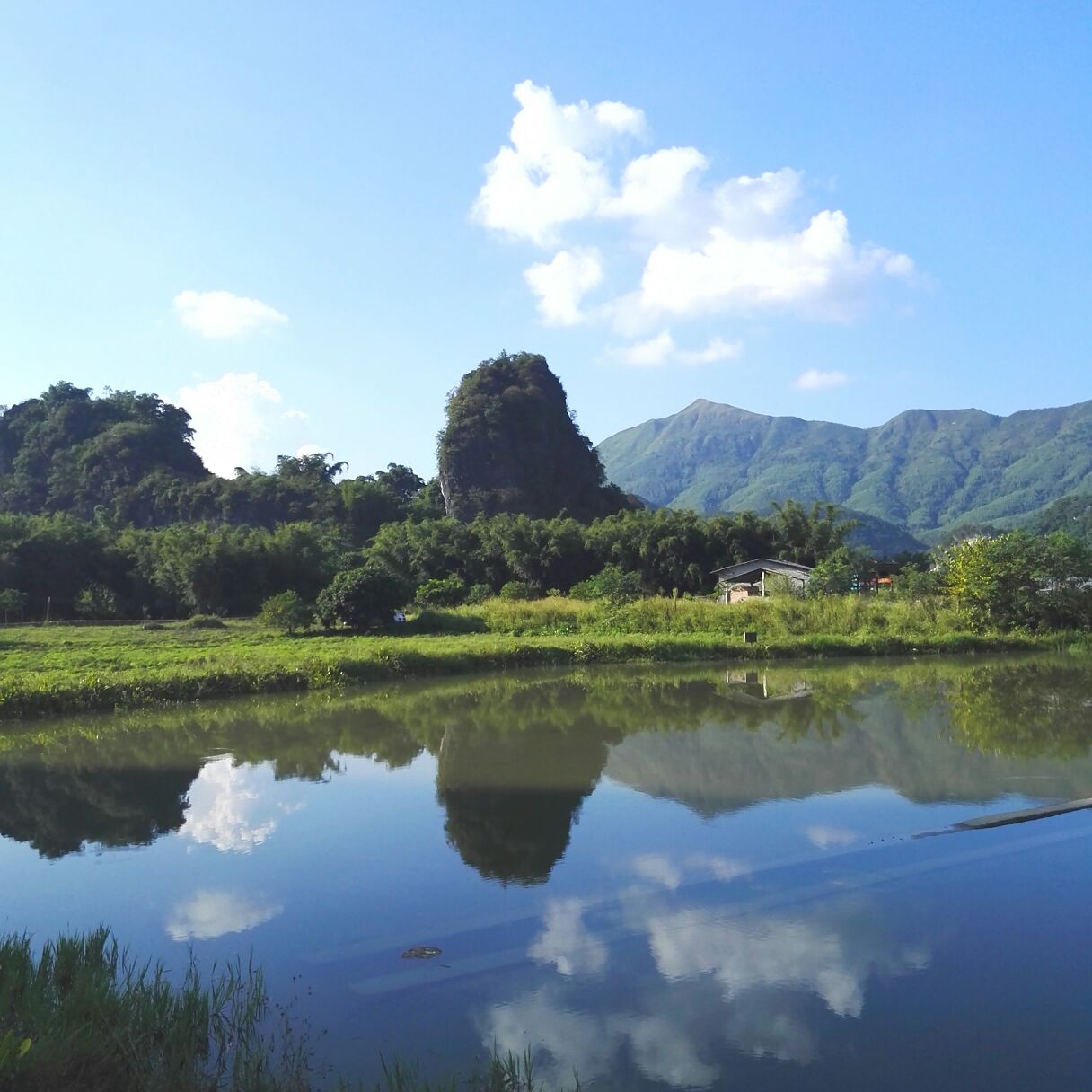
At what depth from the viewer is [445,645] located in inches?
715

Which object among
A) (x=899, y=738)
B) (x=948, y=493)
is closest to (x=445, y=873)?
(x=899, y=738)

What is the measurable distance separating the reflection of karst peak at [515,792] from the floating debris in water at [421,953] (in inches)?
45.8

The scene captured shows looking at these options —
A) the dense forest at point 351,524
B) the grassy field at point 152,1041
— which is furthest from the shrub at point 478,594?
the grassy field at point 152,1041

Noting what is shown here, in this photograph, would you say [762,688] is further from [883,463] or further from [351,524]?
[883,463]

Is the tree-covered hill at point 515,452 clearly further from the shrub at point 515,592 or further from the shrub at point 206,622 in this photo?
the shrub at point 206,622

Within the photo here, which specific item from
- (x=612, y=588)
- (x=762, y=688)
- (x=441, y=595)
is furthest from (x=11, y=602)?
(x=762, y=688)

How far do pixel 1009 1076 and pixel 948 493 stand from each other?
11349 cm

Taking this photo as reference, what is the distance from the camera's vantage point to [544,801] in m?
7.80

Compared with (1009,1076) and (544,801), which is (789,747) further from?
(1009,1076)

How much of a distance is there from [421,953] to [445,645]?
13.6 meters

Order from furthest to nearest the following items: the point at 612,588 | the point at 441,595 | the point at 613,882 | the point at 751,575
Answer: the point at 751,575 < the point at 441,595 < the point at 612,588 < the point at 613,882

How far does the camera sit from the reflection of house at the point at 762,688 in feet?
45.0

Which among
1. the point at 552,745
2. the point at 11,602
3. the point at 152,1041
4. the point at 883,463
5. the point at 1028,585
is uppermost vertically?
the point at 883,463

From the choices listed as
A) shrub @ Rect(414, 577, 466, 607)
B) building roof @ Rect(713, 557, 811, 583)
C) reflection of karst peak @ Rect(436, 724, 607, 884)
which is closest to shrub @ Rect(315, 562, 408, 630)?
shrub @ Rect(414, 577, 466, 607)
